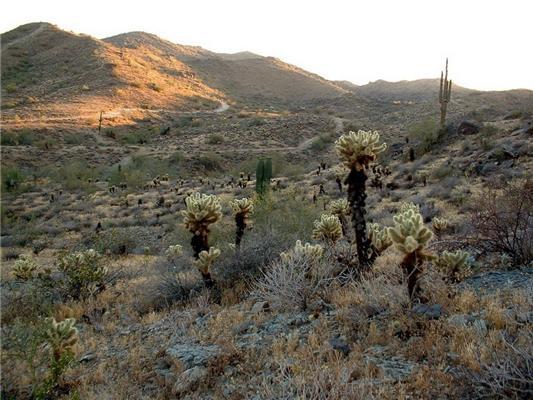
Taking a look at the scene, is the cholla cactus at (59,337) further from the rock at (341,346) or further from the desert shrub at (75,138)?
the desert shrub at (75,138)

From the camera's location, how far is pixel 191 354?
5609 millimetres

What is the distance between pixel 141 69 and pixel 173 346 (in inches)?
3034

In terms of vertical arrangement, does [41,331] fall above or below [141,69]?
below

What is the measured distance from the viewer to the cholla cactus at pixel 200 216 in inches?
333

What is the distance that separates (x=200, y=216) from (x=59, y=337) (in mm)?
3306

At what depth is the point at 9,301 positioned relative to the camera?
9156mm

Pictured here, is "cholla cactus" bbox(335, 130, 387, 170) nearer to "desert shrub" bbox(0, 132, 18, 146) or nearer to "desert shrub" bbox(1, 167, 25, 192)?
"desert shrub" bbox(1, 167, 25, 192)

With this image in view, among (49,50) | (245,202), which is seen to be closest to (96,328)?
(245,202)

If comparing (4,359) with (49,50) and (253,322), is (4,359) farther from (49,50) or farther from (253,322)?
(49,50)

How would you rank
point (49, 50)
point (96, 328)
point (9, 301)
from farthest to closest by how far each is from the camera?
1. point (49, 50)
2. point (9, 301)
3. point (96, 328)

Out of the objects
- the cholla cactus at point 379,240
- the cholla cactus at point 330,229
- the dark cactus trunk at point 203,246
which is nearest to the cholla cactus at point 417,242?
the cholla cactus at point 379,240

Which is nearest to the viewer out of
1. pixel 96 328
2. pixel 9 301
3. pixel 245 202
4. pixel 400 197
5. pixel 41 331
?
pixel 41 331

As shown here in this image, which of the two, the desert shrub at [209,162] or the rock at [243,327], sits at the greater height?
the rock at [243,327]

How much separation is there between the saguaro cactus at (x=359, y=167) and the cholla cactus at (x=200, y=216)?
2.65 metres
